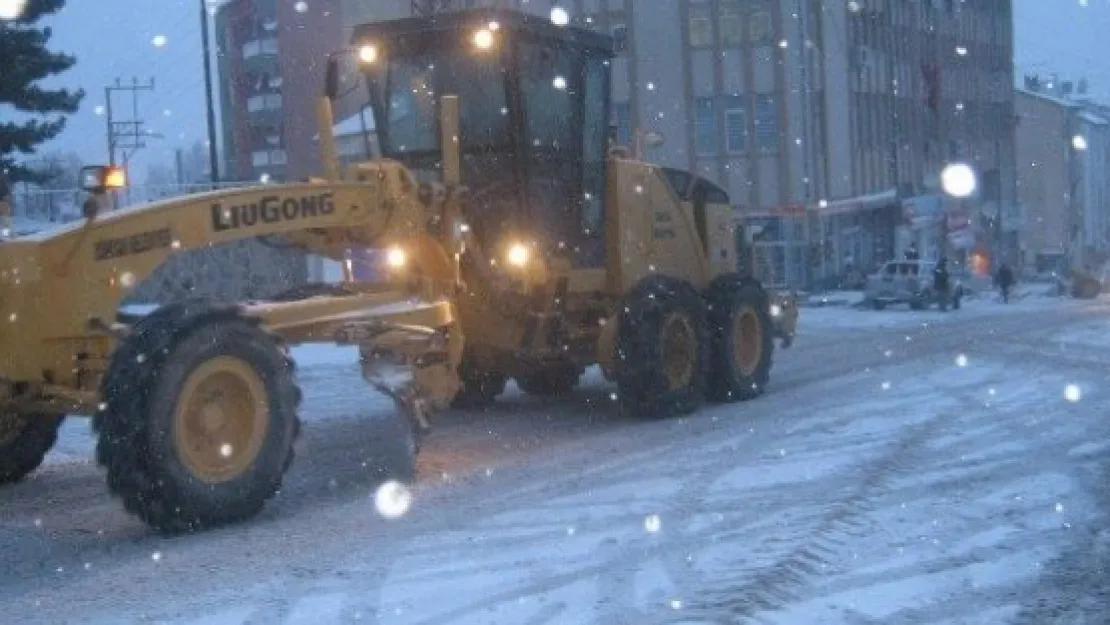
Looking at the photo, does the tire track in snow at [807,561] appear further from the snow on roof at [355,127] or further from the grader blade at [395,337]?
the snow on roof at [355,127]

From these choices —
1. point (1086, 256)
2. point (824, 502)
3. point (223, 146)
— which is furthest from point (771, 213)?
point (824, 502)

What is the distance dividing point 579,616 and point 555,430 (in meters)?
6.88

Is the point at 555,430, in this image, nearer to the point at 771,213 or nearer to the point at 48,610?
the point at 48,610

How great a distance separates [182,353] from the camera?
32.0ft

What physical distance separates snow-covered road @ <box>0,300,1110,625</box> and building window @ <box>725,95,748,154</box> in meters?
33.7

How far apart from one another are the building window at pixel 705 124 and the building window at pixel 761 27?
7.57 ft

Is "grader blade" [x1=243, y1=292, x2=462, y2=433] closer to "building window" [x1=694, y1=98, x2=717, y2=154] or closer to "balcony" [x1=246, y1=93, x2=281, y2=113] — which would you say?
"building window" [x1=694, y1=98, x2=717, y2=154]

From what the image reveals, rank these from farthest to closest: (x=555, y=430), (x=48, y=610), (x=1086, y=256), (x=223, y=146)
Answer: (x=1086, y=256), (x=223, y=146), (x=555, y=430), (x=48, y=610)

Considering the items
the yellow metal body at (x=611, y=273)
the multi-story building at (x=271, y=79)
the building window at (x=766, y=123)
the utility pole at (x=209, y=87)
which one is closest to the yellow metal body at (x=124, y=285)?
the yellow metal body at (x=611, y=273)

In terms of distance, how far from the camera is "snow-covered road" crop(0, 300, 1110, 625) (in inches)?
313

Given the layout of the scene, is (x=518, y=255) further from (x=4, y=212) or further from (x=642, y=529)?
(x=642, y=529)

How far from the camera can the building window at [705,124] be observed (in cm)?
4912

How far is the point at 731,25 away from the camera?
48938 millimetres

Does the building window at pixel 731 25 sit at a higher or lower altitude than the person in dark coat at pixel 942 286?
higher
